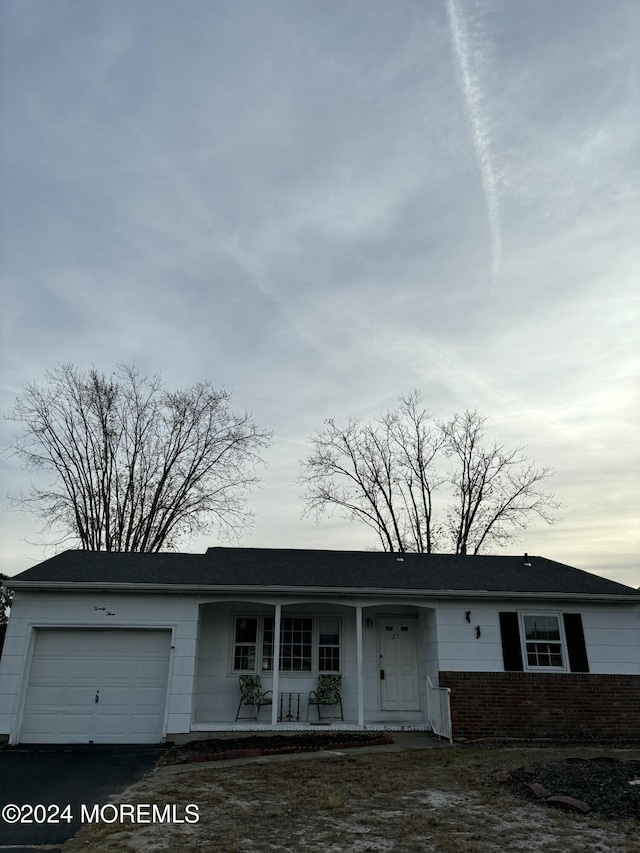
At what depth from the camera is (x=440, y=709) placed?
1229 centimetres

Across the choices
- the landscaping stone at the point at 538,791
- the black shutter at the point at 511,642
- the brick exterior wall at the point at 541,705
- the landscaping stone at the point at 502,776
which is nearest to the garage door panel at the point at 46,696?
the brick exterior wall at the point at 541,705

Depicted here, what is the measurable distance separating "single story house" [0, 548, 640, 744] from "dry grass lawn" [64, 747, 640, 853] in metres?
3.10

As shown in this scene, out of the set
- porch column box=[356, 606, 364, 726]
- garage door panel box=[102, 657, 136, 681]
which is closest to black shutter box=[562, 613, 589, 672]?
porch column box=[356, 606, 364, 726]

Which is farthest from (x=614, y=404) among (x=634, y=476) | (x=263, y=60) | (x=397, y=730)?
(x=263, y=60)

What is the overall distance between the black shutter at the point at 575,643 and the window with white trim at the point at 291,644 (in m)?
5.02

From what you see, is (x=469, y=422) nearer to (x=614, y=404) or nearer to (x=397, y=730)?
(x=614, y=404)

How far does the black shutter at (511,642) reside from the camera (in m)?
12.7

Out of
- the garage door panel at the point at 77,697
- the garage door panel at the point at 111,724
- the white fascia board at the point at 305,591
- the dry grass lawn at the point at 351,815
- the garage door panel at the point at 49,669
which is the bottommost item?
the dry grass lawn at the point at 351,815

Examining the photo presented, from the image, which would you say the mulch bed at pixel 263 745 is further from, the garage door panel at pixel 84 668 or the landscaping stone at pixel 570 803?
the landscaping stone at pixel 570 803

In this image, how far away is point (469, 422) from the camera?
30047mm

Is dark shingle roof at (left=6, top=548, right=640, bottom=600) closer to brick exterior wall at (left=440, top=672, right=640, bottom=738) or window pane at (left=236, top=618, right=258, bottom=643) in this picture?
window pane at (left=236, top=618, right=258, bottom=643)

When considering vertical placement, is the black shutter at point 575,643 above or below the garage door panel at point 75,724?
above

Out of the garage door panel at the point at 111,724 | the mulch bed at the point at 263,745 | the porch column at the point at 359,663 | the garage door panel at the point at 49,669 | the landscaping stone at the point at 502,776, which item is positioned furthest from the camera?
the porch column at the point at 359,663

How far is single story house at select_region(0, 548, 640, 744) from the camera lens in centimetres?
1216
